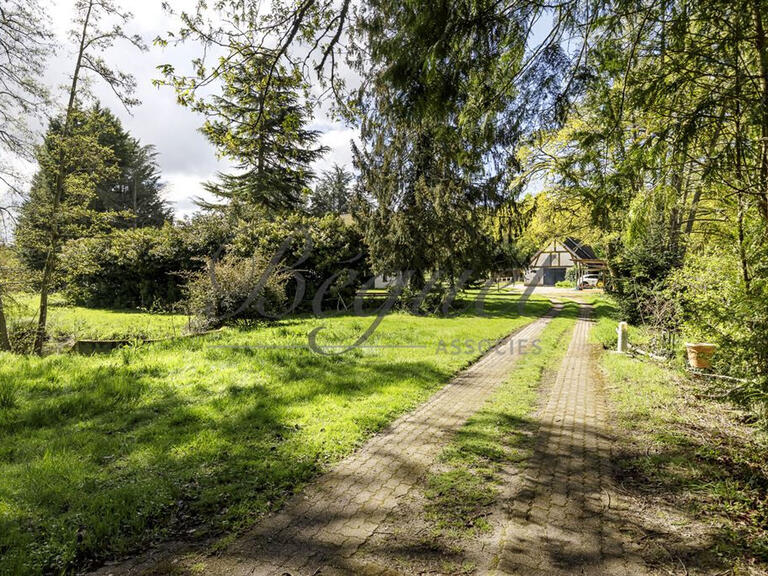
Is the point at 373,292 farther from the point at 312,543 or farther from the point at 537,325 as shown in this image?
the point at 312,543

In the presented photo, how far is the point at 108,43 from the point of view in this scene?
968 cm

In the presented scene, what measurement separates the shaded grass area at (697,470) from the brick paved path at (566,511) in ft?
0.78

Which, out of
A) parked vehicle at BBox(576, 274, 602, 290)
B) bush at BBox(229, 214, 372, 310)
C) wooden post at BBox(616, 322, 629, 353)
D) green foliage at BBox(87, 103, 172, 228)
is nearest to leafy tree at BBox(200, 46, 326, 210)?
wooden post at BBox(616, 322, 629, 353)

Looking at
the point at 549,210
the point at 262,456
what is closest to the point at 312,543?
the point at 262,456

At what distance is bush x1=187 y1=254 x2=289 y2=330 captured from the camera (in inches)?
438

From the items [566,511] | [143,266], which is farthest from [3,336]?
[566,511]

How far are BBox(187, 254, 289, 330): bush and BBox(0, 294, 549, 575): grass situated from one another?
2721mm

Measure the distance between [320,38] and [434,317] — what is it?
13215 mm

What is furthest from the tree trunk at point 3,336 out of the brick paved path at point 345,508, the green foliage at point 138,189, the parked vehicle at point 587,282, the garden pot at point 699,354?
the parked vehicle at point 587,282

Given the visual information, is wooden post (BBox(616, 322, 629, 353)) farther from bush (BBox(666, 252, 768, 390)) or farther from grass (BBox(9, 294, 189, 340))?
grass (BBox(9, 294, 189, 340))

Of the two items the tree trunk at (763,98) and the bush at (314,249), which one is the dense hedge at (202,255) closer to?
the bush at (314,249)

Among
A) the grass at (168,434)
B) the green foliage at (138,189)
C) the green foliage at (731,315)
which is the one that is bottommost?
the grass at (168,434)

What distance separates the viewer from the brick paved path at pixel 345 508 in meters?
2.54

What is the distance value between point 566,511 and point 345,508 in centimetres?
184
